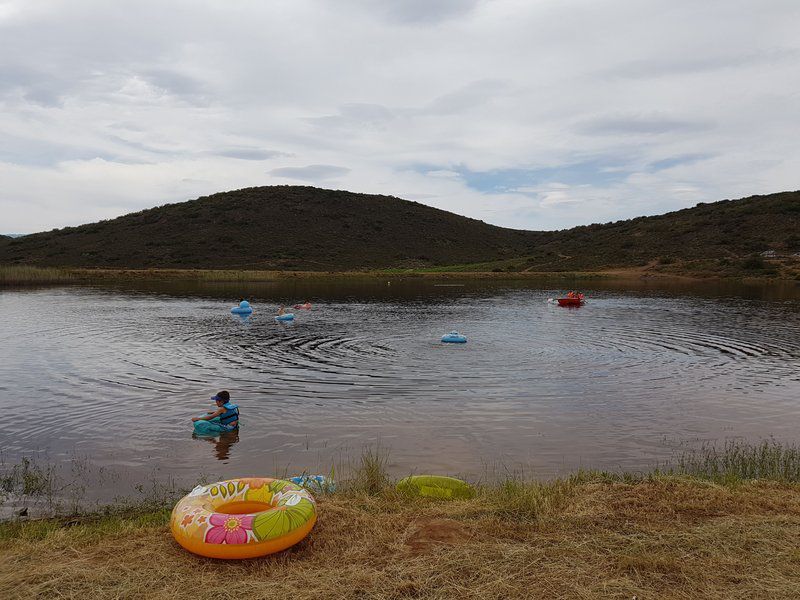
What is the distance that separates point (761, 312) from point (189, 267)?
74.8 metres

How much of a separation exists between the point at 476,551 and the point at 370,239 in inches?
4163

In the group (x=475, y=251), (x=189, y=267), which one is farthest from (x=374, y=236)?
(x=189, y=267)

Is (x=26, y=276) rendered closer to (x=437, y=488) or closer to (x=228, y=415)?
(x=228, y=415)

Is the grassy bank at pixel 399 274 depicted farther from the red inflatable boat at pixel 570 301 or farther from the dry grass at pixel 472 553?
the dry grass at pixel 472 553

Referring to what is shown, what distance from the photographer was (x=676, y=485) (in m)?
8.30

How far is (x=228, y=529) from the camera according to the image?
6297 mm

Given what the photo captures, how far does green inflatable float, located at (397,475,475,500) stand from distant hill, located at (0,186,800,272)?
71.5 meters

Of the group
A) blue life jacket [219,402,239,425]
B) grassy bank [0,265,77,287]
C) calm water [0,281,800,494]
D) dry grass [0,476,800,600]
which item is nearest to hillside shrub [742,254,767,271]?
calm water [0,281,800,494]

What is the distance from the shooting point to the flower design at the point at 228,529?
20.4 ft

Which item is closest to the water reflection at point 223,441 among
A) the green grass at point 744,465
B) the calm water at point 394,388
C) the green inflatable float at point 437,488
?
the calm water at point 394,388

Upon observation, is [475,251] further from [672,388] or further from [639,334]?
[672,388]

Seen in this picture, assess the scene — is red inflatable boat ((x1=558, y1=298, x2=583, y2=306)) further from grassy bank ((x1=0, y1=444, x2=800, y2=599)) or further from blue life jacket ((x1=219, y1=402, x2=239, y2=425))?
grassy bank ((x1=0, y1=444, x2=800, y2=599))

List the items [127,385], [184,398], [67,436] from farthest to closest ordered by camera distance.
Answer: [127,385] < [184,398] < [67,436]

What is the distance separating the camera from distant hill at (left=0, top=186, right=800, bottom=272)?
81.6 meters
